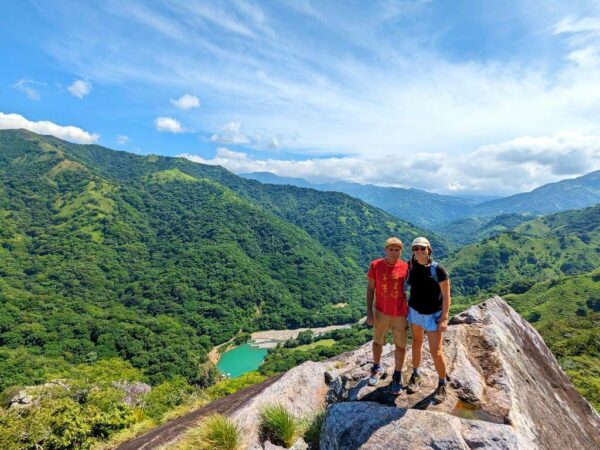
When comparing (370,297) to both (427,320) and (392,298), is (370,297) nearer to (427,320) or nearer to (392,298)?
(392,298)

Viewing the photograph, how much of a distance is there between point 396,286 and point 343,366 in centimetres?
788

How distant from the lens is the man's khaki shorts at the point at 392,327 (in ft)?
25.2

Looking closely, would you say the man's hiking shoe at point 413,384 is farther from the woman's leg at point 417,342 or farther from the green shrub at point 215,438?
the green shrub at point 215,438

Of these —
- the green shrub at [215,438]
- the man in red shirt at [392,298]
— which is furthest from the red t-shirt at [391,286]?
the green shrub at [215,438]

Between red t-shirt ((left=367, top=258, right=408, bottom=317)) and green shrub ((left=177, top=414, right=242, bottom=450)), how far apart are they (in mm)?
4441

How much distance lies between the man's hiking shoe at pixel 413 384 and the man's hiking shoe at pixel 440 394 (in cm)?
43

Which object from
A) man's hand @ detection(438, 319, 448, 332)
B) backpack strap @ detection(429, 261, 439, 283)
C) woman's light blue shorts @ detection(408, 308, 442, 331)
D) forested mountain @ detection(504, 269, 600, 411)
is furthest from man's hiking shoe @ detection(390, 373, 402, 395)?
forested mountain @ detection(504, 269, 600, 411)

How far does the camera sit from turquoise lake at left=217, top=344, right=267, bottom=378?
119 m

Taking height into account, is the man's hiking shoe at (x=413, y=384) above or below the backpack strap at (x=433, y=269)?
below

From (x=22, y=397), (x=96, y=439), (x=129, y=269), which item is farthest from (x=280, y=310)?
(x=96, y=439)

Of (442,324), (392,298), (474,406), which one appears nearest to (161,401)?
(392,298)

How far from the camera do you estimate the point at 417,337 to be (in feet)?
24.4

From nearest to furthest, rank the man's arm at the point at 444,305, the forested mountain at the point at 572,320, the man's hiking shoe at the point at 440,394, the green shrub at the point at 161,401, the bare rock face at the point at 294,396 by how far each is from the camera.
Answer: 1. the man's hiking shoe at the point at 440,394
2. the man's arm at the point at 444,305
3. the bare rock face at the point at 294,396
4. the green shrub at the point at 161,401
5. the forested mountain at the point at 572,320

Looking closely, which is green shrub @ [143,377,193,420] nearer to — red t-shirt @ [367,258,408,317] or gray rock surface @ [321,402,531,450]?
gray rock surface @ [321,402,531,450]
